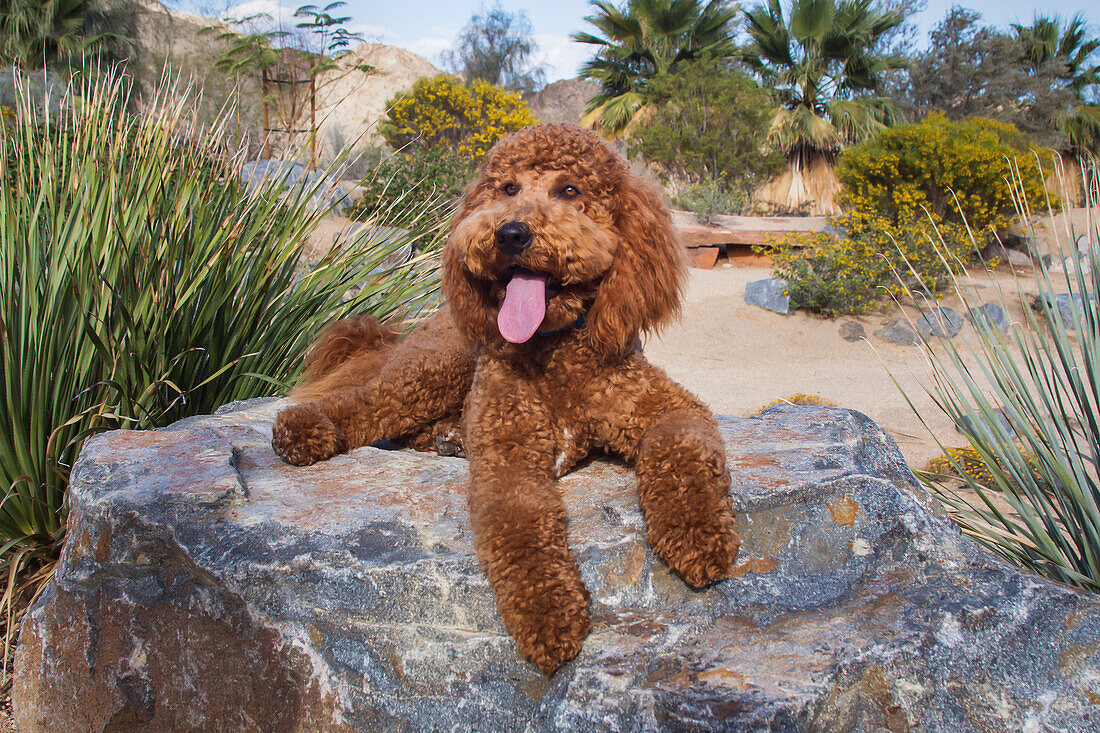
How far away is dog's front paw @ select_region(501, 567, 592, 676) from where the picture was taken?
66.5 inches

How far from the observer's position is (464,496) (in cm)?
233

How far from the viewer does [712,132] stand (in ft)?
58.1

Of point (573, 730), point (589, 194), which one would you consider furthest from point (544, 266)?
point (573, 730)

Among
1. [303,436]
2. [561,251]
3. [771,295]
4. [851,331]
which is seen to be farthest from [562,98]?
[561,251]

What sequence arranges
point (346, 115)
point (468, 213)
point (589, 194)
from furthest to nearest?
1. point (346, 115)
2. point (468, 213)
3. point (589, 194)

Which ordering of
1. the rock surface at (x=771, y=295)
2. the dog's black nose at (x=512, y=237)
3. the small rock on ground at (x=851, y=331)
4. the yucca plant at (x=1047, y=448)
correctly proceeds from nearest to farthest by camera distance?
the dog's black nose at (x=512, y=237) < the yucca plant at (x=1047, y=448) < the small rock on ground at (x=851, y=331) < the rock surface at (x=771, y=295)

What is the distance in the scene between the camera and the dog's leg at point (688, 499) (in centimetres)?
182

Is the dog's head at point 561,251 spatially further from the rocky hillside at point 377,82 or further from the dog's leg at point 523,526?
the rocky hillside at point 377,82

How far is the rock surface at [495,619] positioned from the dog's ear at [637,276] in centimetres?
52

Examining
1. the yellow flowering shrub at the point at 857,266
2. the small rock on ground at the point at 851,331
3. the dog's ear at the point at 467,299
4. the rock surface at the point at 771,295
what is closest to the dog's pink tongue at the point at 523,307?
the dog's ear at the point at 467,299

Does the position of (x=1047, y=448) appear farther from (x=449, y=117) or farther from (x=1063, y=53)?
(x=1063, y=53)

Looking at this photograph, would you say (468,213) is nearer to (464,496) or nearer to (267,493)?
(464,496)

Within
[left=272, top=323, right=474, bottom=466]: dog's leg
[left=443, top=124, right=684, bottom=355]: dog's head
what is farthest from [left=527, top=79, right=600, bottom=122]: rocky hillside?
[left=443, top=124, right=684, bottom=355]: dog's head

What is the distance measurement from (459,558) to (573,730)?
531 mm
